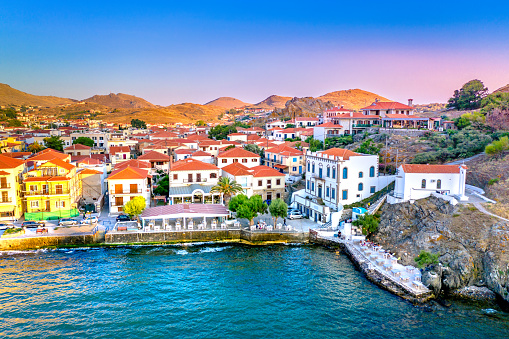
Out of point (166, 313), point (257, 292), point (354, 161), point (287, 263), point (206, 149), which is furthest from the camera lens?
point (206, 149)

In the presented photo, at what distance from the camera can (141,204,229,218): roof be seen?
38.0 m

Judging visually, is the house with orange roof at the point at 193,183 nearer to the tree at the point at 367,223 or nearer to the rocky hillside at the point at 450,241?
the tree at the point at 367,223

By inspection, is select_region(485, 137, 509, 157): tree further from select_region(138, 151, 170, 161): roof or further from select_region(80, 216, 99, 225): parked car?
select_region(138, 151, 170, 161): roof

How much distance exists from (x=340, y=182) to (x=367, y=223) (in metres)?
6.92

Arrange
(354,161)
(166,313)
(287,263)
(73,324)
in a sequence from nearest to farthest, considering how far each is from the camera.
→ (73,324) < (166,313) < (287,263) < (354,161)

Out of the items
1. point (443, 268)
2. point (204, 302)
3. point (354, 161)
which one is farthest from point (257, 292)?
point (354, 161)

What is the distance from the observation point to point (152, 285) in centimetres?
2819

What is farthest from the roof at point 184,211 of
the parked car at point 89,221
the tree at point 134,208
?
the parked car at point 89,221

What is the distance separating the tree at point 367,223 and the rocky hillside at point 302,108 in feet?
345

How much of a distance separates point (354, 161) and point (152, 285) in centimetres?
2603

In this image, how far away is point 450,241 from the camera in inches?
1169

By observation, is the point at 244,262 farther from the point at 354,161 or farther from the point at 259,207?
the point at 354,161

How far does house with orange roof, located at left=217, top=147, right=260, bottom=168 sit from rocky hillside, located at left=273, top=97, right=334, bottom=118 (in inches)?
3223

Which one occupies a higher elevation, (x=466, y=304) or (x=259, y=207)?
(x=259, y=207)
